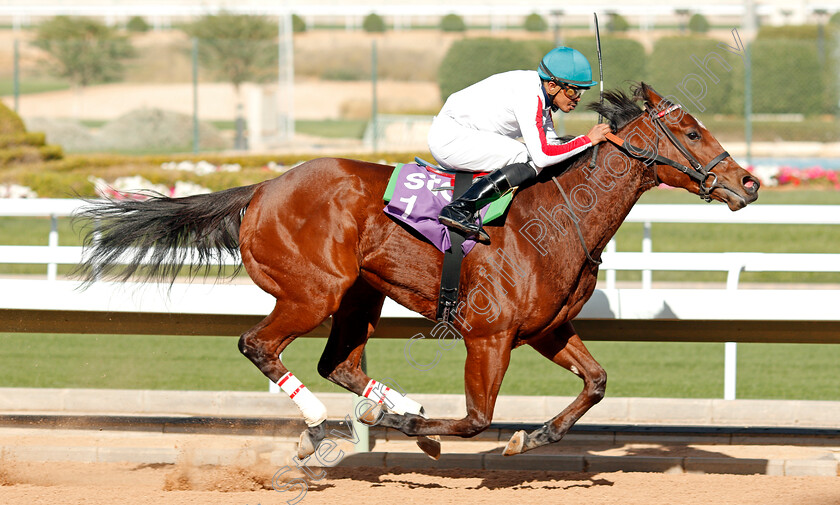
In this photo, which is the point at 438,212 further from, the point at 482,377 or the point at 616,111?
the point at 616,111

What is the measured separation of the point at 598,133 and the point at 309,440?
72.8 inches

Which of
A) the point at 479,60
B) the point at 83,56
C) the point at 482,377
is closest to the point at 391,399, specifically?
the point at 482,377

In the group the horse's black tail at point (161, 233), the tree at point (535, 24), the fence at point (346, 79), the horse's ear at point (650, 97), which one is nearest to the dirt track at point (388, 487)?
the horse's black tail at point (161, 233)

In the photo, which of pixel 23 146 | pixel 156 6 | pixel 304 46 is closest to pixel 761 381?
pixel 23 146

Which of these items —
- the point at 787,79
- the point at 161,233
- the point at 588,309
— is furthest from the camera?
the point at 787,79

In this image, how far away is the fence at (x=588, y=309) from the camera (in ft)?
16.0

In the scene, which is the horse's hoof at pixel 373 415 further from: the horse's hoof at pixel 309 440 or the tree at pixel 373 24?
Result: the tree at pixel 373 24

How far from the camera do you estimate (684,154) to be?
425cm

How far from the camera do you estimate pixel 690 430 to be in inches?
211

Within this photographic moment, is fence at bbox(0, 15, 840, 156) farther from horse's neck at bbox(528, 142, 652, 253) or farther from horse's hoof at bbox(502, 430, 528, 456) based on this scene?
horse's hoof at bbox(502, 430, 528, 456)

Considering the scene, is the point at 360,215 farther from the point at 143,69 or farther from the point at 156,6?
the point at 156,6

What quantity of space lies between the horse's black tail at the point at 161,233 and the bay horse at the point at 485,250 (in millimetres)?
24

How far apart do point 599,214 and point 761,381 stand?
3221 millimetres

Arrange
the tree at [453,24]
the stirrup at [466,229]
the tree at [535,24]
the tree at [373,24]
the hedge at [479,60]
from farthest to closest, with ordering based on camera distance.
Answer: the tree at [373,24] → the tree at [453,24] → the tree at [535,24] → the hedge at [479,60] → the stirrup at [466,229]
